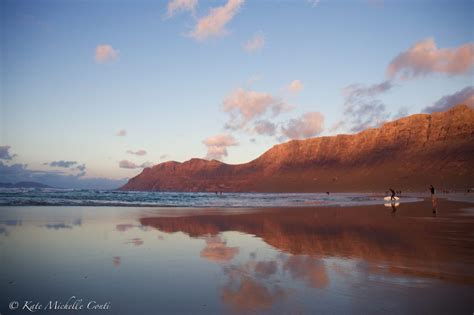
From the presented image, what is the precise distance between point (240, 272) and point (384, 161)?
154 meters

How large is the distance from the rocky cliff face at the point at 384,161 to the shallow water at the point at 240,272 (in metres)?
118

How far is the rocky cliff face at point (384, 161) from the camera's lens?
12328 cm

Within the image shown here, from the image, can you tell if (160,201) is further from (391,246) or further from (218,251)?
(391,246)

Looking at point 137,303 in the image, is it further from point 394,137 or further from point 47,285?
point 394,137

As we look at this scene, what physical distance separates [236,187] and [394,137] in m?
82.8

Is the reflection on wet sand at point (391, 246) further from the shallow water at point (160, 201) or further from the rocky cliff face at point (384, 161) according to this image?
the rocky cliff face at point (384, 161)

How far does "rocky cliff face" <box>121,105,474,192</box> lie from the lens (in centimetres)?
12328

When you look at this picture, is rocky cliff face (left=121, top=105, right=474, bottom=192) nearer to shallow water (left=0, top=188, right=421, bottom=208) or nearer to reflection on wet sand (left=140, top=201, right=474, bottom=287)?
shallow water (left=0, top=188, right=421, bottom=208)

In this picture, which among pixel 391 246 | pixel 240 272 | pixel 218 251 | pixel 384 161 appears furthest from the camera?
pixel 384 161

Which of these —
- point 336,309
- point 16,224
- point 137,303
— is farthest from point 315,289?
point 16,224

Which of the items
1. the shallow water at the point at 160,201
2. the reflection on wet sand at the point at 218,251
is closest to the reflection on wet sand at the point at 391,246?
the reflection on wet sand at the point at 218,251

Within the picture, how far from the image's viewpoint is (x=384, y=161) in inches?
5837

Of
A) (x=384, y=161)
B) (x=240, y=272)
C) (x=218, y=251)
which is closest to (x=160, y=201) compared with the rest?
(x=218, y=251)

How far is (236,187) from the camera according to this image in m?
188
